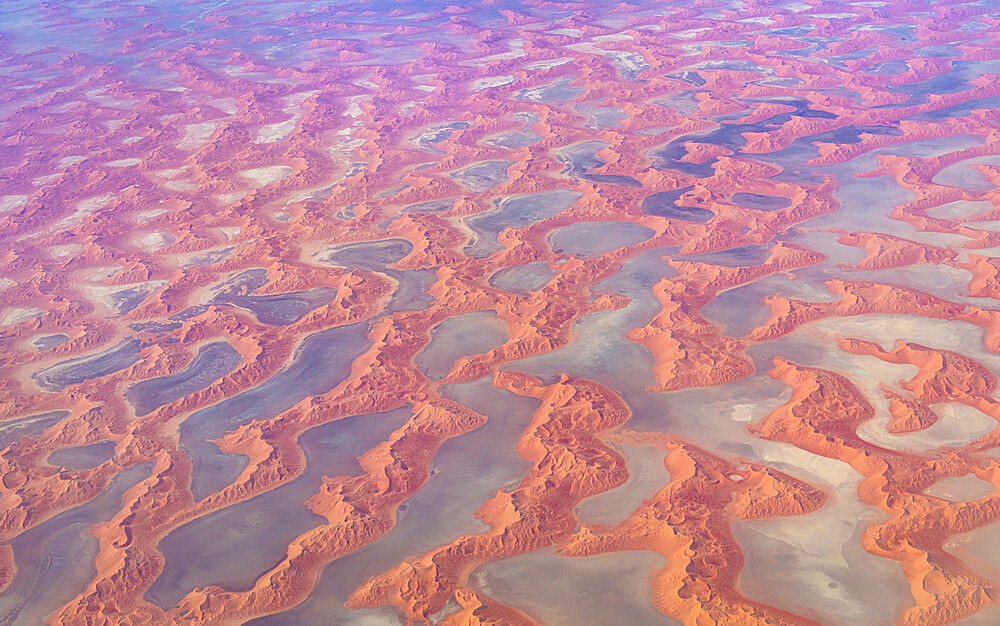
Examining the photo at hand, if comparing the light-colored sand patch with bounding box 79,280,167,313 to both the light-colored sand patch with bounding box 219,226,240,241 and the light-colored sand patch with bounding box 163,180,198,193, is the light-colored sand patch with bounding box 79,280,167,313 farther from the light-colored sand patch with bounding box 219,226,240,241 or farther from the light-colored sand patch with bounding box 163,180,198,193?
the light-colored sand patch with bounding box 163,180,198,193

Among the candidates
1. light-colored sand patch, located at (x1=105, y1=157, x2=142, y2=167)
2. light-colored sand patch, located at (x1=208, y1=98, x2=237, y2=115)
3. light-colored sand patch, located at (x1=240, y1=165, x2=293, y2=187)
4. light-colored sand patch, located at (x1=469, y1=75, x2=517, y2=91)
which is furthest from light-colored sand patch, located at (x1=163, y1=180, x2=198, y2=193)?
light-colored sand patch, located at (x1=469, y1=75, x2=517, y2=91)

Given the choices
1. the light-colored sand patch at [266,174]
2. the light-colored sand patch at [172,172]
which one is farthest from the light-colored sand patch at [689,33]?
the light-colored sand patch at [172,172]

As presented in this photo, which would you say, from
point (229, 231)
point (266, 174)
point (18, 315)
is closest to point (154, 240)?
point (229, 231)

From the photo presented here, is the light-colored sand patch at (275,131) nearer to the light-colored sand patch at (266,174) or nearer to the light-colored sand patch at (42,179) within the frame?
the light-colored sand patch at (266,174)

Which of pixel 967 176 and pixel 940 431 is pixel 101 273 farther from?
pixel 967 176

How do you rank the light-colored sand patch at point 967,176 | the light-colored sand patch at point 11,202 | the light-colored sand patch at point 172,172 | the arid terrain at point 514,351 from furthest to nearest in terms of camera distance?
1. the light-colored sand patch at point 172,172
2. the light-colored sand patch at point 11,202
3. the light-colored sand patch at point 967,176
4. the arid terrain at point 514,351

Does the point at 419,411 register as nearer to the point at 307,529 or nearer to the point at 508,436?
the point at 508,436

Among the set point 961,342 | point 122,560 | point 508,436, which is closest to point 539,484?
point 508,436
